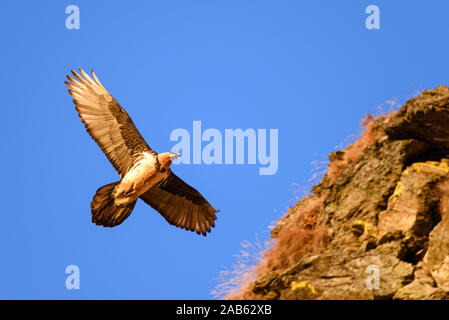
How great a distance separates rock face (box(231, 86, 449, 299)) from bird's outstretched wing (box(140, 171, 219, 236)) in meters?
1.53

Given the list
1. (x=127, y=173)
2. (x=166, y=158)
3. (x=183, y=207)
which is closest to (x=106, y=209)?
(x=127, y=173)

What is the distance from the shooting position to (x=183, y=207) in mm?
15953

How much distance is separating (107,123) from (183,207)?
2375 millimetres

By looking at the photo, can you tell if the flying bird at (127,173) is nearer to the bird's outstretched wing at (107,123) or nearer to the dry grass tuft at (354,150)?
the bird's outstretched wing at (107,123)

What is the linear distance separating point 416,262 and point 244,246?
3.21 m

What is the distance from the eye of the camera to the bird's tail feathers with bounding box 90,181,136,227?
47.2 feet

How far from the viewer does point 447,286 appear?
11.8m

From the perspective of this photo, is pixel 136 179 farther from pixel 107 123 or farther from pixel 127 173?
pixel 107 123

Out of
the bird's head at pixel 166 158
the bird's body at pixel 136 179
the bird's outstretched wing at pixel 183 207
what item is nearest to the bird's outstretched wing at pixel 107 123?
the bird's body at pixel 136 179

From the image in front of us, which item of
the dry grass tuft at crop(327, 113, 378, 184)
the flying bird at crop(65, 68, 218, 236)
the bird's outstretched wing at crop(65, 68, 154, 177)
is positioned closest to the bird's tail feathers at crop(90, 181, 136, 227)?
the flying bird at crop(65, 68, 218, 236)

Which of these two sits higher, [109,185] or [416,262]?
[109,185]

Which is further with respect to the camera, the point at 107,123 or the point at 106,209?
the point at 107,123
